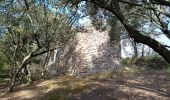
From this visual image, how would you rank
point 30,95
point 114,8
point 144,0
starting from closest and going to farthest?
point 114,8
point 144,0
point 30,95

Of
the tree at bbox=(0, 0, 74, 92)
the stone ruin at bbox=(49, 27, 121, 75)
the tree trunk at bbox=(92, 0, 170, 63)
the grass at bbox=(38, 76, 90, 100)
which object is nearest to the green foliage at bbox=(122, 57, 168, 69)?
the stone ruin at bbox=(49, 27, 121, 75)

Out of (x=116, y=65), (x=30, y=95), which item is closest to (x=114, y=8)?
(x=30, y=95)

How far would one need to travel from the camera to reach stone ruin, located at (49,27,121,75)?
3259 cm

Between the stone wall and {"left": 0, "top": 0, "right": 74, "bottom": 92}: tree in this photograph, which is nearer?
{"left": 0, "top": 0, "right": 74, "bottom": 92}: tree

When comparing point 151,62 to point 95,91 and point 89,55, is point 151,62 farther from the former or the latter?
point 95,91

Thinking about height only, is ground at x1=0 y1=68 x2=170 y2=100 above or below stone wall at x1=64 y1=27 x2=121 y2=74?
below

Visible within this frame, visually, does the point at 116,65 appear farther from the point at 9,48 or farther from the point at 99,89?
the point at 99,89

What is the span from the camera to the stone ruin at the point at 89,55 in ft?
107

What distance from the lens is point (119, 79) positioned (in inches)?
872

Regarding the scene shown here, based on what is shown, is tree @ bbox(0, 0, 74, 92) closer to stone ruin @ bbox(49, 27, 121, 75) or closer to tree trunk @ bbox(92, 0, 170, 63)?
tree trunk @ bbox(92, 0, 170, 63)

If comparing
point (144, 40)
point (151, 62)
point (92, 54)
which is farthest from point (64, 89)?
point (151, 62)

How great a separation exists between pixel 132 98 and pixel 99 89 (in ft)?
6.67

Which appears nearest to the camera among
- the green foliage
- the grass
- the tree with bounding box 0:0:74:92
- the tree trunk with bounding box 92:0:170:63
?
the tree trunk with bounding box 92:0:170:63

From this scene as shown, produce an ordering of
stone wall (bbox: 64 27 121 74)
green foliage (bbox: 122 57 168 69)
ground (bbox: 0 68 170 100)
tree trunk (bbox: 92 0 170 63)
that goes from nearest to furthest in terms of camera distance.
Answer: tree trunk (bbox: 92 0 170 63)
ground (bbox: 0 68 170 100)
stone wall (bbox: 64 27 121 74)
green foliage (bbox: 122 57 168 69)
